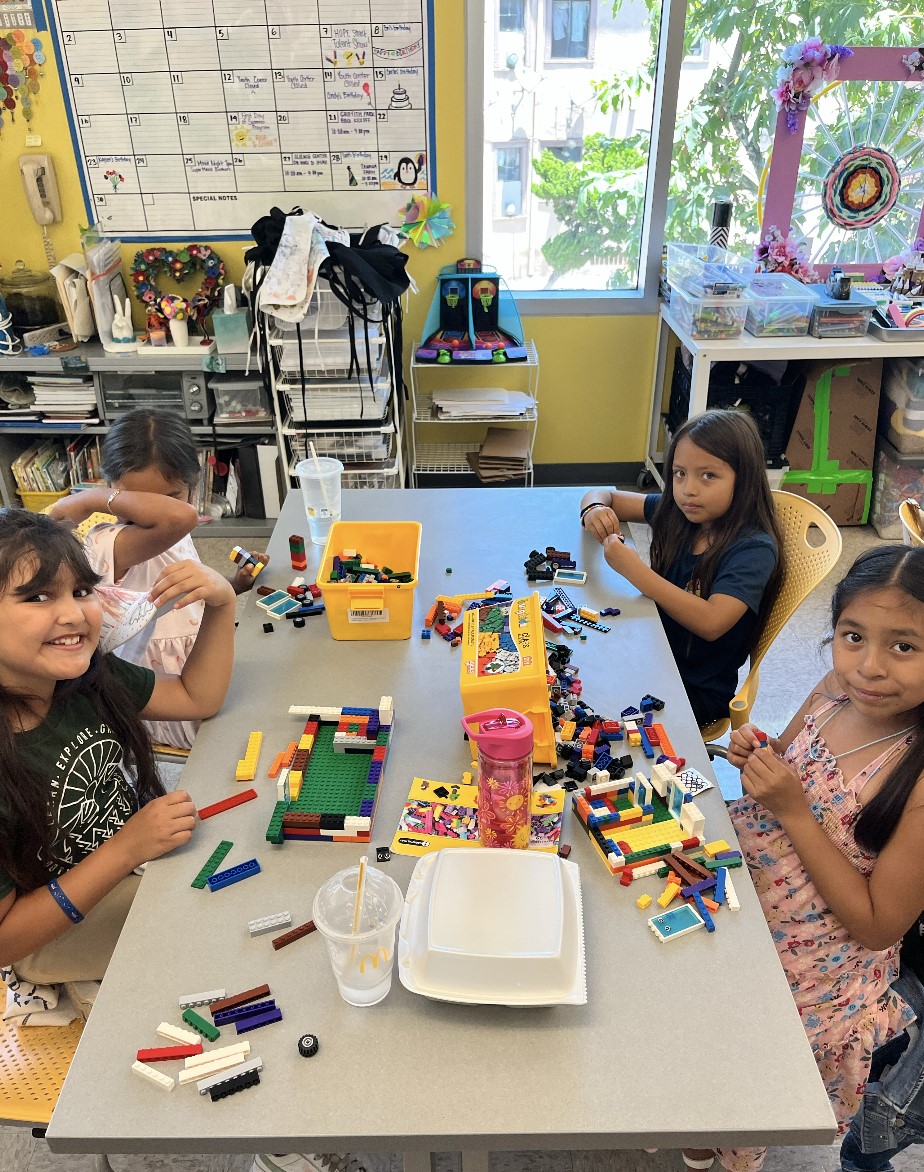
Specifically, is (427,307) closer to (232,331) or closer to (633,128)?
(232,331)

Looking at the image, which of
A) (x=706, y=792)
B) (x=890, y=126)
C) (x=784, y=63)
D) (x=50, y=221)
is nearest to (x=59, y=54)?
(x=50, y=221)

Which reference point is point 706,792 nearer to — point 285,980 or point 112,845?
point 285,980

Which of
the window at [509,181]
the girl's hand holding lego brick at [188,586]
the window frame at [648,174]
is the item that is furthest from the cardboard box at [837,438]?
the girl's hand holding lego brick at [188,586]


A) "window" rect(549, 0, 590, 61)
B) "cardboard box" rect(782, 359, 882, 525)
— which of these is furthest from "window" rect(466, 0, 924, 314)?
"cardboard box" rect(782, 359, 882, 525)

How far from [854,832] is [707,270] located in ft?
7.86

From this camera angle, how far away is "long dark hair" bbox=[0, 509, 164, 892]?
44.8 inches

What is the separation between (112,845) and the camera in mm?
1165

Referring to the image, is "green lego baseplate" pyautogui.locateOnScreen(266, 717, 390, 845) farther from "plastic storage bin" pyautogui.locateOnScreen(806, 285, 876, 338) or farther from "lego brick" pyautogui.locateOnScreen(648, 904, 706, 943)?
"plastic storage bin" pyautogui.locateOnScreen(806, 285, 876, 338)

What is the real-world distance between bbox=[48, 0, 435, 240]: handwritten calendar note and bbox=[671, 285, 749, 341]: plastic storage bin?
1041 mm

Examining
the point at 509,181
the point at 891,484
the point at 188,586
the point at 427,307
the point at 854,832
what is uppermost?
the point at 509,181

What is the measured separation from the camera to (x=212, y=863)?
114cm

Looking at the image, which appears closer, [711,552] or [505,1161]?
[505,1161]

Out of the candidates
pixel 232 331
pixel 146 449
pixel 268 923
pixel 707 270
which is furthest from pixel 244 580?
pixel 707 270

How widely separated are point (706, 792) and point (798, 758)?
8.0 inches
